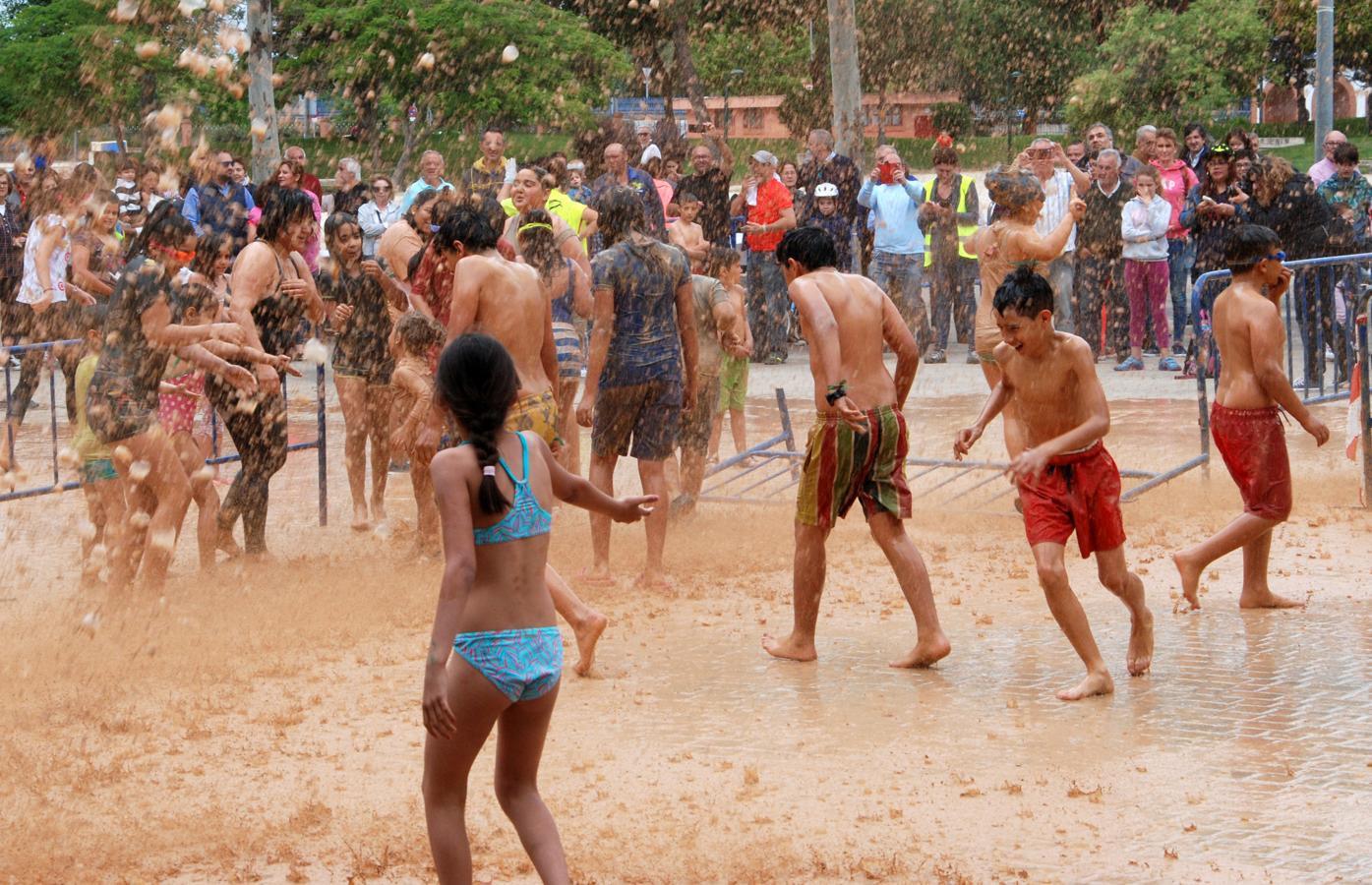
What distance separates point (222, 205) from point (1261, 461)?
10235 millimetres

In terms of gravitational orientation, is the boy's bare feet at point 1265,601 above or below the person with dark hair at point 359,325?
below

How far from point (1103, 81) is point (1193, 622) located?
87.6 ft

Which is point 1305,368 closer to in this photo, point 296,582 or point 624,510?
point 296,582

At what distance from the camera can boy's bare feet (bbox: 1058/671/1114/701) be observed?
6070 millimetres

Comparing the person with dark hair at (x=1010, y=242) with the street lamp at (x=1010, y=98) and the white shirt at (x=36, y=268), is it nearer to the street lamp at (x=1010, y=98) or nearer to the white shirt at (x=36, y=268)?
the white shirt at (x=36, y=268)

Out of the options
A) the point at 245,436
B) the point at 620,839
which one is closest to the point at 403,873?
the point at 620,839

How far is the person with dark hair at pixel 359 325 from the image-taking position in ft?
30.8

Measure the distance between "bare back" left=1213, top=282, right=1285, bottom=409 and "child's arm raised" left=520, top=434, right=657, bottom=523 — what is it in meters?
3.48

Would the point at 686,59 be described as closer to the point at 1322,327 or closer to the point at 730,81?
the point at 730,81

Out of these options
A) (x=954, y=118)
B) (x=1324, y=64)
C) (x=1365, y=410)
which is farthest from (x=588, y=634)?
(x=954, y=118)

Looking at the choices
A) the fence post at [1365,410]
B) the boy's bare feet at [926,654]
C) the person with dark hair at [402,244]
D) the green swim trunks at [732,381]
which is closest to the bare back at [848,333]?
the boy's bare feet at [926,654]

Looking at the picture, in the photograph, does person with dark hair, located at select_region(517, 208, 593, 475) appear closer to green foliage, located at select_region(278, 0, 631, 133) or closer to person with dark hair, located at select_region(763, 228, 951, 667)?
person with dark hair, located at select_region(763, 228, 951, 667)

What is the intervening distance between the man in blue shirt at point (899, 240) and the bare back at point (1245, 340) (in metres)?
8.47

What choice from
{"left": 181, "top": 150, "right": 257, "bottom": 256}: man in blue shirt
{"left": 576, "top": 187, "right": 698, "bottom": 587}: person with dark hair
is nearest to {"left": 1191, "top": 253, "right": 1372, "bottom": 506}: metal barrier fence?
{"left": 576, "top": 187, "right": 698, "bottom": 587}: person with dark hair
